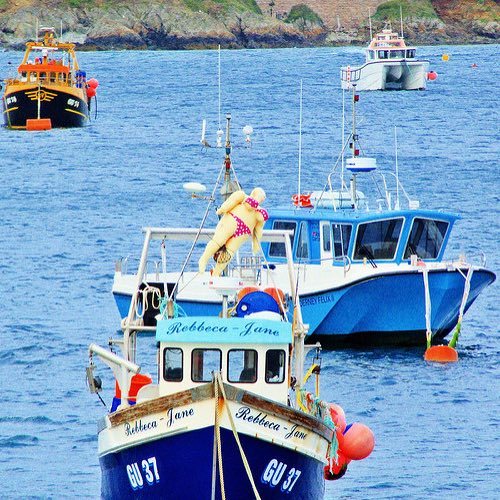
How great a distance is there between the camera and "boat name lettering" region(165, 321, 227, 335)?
2200 centimetres

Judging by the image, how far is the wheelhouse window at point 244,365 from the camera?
22.1 m

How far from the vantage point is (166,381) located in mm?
22188

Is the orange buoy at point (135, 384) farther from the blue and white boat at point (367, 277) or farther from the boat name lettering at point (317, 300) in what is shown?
the boat name lettering at point (317, 300)

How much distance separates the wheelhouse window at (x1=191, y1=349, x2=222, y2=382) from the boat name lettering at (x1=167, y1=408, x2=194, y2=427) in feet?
3.68

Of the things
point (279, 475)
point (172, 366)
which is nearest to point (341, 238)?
point (172, 366)

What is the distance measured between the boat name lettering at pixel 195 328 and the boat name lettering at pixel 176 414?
→ 1.37m

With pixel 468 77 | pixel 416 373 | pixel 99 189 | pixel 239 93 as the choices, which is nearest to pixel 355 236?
pixel 416 373

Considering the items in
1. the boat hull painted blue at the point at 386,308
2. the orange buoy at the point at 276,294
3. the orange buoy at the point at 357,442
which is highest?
the orange buoy at the point at 276,294

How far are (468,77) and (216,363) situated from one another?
13434cm

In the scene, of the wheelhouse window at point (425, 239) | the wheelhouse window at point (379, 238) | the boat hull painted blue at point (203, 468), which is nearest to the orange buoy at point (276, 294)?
the boat hull painted blue at point (203, 468)

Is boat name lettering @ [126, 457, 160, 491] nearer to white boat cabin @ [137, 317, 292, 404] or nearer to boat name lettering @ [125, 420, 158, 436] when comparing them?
boat name lettering @ [125, 420, 158, 436]

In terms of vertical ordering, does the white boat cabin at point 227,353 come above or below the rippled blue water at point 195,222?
above

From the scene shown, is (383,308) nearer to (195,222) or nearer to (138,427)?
(138,427)

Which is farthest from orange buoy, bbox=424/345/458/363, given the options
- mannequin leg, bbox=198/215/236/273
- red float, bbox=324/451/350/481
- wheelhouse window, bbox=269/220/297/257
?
red float, bbox=324/451/350/481
